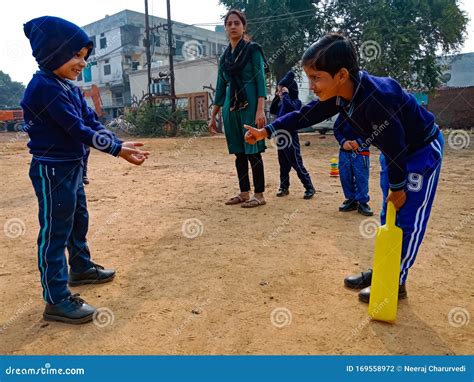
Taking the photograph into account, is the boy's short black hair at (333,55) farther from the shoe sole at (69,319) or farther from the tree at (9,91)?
the tree at (9,91)

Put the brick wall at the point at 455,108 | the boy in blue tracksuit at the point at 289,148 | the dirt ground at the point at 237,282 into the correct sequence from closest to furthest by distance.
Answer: the dirt ground at the point at 237,282
the boy in blue tracksuit at the point at 289,148
the brick wall at the point at 455,108

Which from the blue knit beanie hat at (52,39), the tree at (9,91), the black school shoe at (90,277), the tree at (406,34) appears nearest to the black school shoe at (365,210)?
the black school shoe at (90,277)

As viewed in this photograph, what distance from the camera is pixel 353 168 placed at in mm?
3977

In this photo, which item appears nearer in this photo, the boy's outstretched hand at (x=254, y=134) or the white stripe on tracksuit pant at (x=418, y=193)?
the white stripe on tracksuit pant at (x=418, y=193)

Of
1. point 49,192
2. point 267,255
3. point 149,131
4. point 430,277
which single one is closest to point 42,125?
point 49,192

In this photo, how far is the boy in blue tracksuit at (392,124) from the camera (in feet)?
6.02

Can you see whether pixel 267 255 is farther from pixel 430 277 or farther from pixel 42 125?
pixel 42 125

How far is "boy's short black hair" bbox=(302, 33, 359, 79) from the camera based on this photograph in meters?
1.83

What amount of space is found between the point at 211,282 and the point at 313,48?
1.44 meters

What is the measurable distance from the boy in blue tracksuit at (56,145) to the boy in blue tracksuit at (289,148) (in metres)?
2.78

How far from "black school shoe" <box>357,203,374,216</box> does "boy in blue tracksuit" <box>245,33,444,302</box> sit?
1692mm

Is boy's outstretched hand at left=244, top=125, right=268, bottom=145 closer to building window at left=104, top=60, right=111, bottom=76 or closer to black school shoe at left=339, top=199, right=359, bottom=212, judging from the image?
black school shoe at left=339, top=199, right=359, bottom=212

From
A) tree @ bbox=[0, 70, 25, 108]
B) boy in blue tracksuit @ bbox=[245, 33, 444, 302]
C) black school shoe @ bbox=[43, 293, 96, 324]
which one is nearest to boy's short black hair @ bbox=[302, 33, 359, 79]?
boy in blue tracksuit @ bbox=[245, 33, 444, 302]

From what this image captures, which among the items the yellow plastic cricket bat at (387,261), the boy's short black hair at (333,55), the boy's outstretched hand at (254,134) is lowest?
the yellow plastic cricket bat at (387,261)
